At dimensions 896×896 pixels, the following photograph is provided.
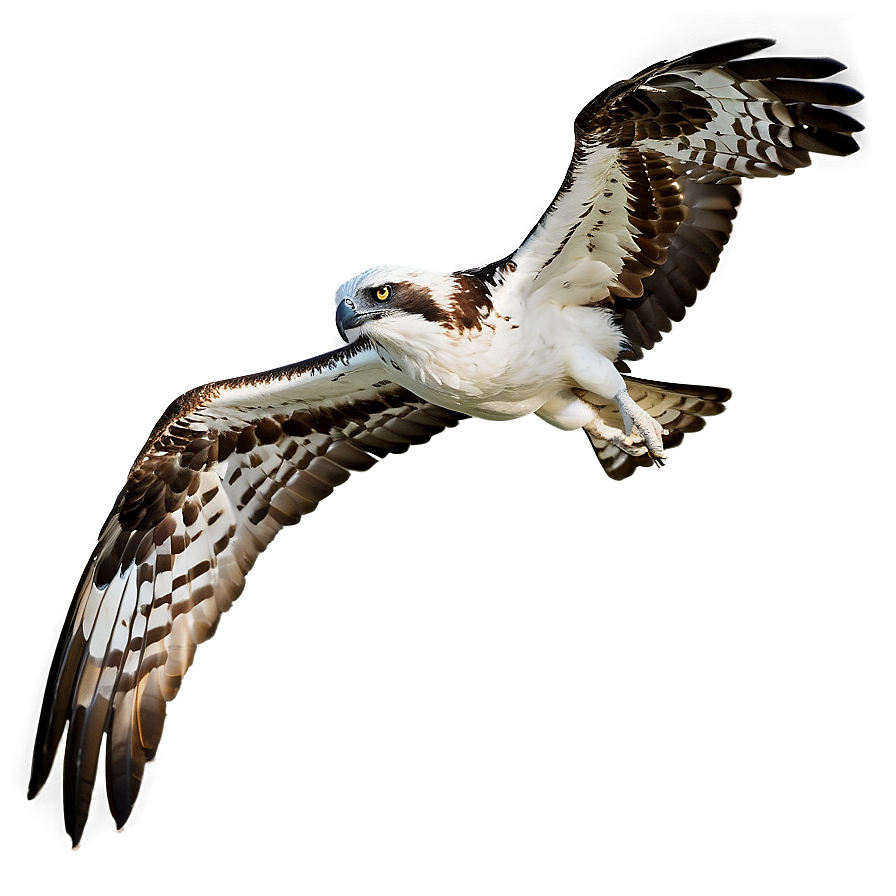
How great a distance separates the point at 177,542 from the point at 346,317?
5.03 ft

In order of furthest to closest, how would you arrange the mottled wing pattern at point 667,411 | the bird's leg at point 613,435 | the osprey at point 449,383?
the mottled wing pattern at point 667,411 → the bird's leg at point 613,435 → the osprey at point 449,383

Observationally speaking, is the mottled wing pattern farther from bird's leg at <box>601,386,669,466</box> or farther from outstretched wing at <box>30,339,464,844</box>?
outstretched wing at <box>30,339,464,844</box>

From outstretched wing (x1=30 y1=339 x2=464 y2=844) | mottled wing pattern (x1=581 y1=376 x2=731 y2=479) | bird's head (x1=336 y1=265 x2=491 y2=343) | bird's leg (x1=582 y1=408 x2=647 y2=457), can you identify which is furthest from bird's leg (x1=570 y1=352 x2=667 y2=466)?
outstretched wing (x1=30 y1=339 x2=464 y2=844)

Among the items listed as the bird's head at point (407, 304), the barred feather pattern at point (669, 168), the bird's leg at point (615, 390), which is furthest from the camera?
the bird's leg at point (615, 390)

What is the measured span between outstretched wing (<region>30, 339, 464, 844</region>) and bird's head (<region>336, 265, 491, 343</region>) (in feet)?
2.29

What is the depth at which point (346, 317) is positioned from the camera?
9.59 ft

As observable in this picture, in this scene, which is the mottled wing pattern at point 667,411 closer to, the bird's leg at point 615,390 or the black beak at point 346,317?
the bird's leg at point 615,390

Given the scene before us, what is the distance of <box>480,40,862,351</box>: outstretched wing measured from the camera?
259cm

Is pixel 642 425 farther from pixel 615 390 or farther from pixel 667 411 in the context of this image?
pixel 667 411

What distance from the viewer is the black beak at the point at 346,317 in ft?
9.52

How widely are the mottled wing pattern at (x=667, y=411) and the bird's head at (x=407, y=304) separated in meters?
0.97

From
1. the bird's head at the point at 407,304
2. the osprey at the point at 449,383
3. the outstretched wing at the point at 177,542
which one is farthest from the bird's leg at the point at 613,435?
the bird's head at the point at 407,304

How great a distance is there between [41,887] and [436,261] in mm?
5106

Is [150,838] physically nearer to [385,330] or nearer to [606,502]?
[606,502]
